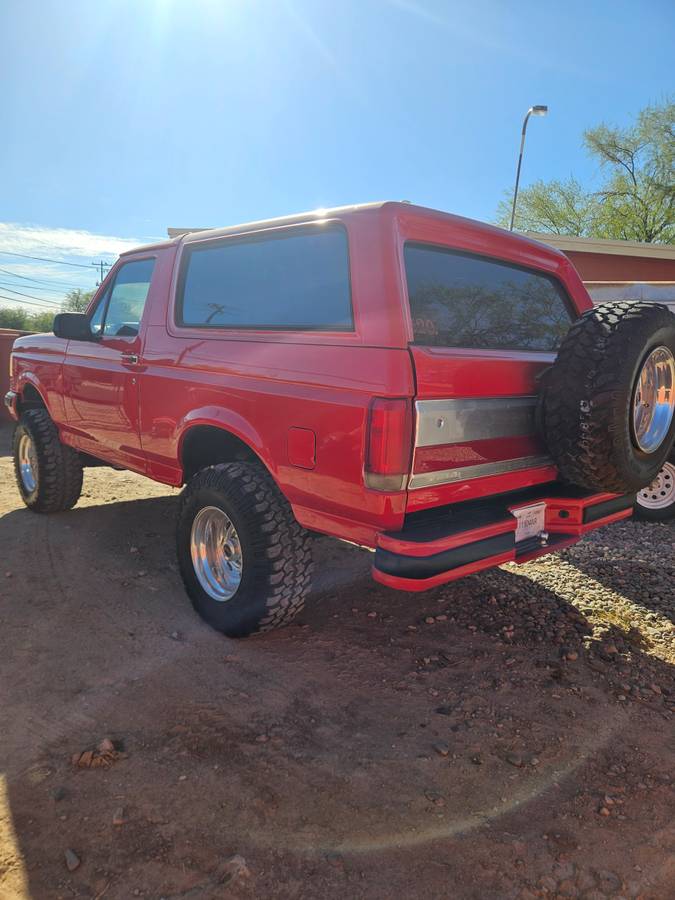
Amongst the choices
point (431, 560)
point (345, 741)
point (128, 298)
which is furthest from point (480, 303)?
point (128, 298)

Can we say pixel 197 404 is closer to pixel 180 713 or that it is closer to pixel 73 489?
pixel 180 713

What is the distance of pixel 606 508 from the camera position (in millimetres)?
Answer: 3057

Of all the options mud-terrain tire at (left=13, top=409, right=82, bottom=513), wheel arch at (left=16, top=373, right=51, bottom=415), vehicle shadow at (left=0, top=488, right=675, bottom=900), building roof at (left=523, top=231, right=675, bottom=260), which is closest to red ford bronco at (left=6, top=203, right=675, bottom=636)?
vehicle shadow at (left=0, top=488, right=675, bottom=900)

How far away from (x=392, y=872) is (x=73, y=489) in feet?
13.4

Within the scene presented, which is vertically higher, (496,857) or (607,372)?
(607,372)

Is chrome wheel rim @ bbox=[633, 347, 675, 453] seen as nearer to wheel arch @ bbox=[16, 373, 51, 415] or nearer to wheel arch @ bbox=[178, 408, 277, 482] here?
wheel arch @ bbox=[178, 408, 277, 482]

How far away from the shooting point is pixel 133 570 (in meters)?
4.07

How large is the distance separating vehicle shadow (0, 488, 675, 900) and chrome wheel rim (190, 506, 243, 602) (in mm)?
270

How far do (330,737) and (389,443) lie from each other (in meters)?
1.20

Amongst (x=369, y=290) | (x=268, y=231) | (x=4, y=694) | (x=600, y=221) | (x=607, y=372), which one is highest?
(x=600, y=221)

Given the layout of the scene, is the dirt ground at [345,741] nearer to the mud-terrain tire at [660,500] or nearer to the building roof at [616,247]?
the mud-terrain tire at [660,500]

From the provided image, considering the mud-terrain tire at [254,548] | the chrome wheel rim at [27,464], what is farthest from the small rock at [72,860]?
the chrome wheel rim at [27,464]

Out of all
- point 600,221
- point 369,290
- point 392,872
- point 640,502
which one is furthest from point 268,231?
point 600,221

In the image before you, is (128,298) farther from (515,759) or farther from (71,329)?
(515,759)
